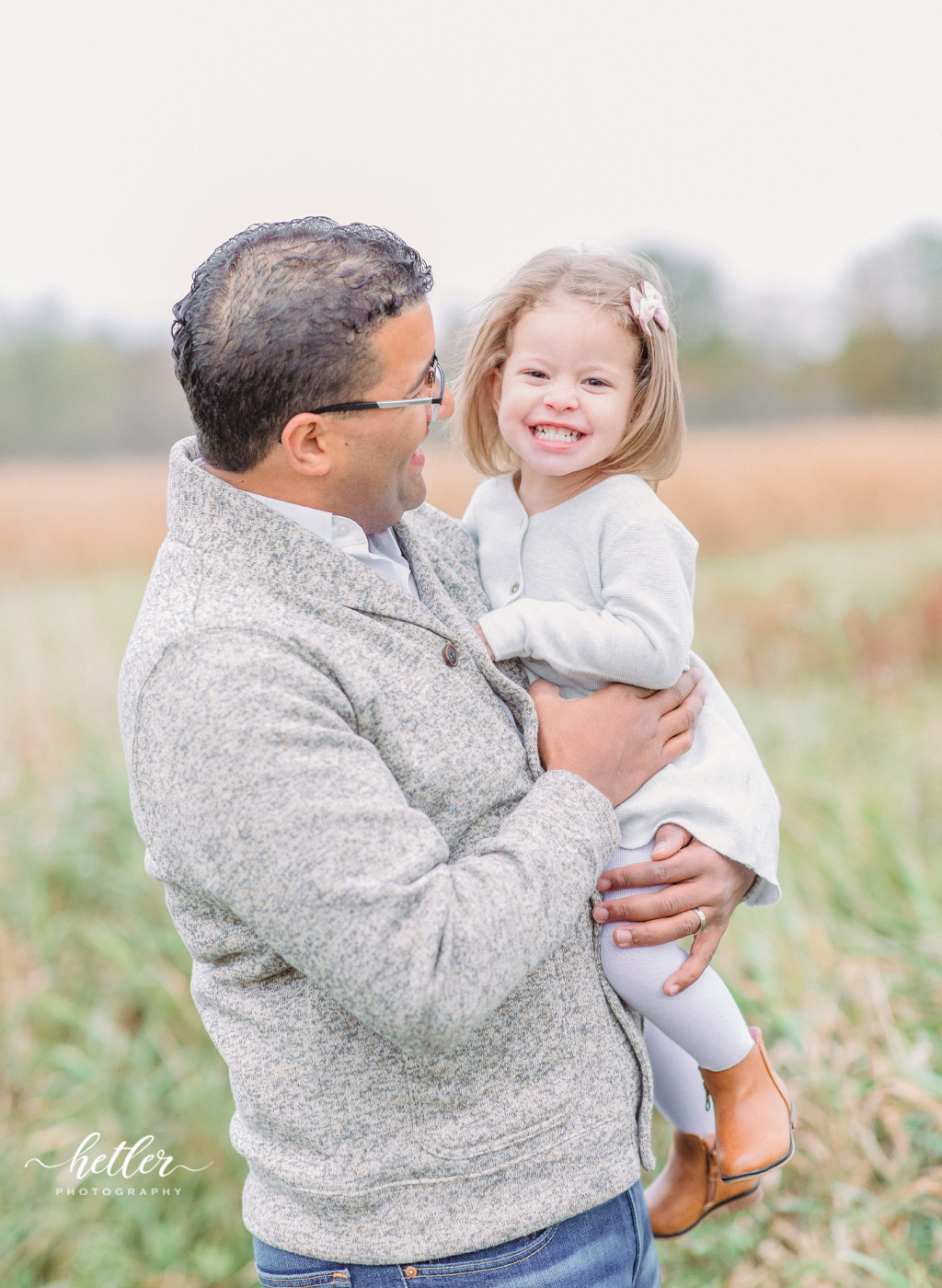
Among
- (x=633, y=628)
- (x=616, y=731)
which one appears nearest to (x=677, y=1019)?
(x=616, y=731)

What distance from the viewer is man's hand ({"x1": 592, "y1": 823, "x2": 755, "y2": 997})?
1552 mm

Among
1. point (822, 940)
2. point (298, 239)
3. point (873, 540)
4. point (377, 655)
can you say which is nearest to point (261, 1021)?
point (377, 655)

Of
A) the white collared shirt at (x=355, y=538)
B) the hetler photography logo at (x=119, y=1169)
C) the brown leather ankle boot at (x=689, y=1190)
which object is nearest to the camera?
the white collared shirt at (x=355, y=538)

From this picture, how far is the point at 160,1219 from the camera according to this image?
9.78ft

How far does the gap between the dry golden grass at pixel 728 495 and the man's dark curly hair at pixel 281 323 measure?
533cm

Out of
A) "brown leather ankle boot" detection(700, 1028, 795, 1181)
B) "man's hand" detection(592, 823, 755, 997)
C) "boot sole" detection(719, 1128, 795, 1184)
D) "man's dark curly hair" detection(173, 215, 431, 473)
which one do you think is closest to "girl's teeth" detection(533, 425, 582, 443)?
"man's dark curly hair" detection(173, 215, 431, 473)

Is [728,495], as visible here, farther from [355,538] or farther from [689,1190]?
[355,538]

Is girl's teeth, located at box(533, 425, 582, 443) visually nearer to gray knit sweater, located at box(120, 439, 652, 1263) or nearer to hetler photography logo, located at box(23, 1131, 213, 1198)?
gray knit sweater, located at box(120, 439, 652, 1263)

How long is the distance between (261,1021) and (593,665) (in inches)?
27.1

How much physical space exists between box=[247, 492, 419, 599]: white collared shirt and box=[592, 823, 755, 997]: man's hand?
509 millimetres

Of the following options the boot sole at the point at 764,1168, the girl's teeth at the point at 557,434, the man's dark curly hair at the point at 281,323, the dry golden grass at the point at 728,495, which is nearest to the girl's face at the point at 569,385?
the girl's teeth at the point at 557,434

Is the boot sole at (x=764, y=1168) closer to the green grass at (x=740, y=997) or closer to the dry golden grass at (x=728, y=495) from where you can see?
the green grass at (x=740, y=997)

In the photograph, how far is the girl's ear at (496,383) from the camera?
191 cm

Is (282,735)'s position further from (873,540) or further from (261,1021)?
(873,540)
